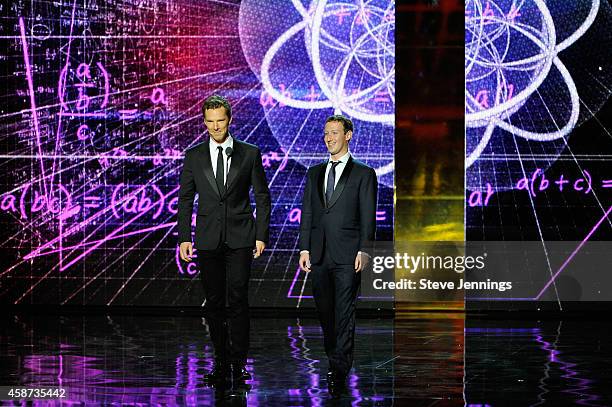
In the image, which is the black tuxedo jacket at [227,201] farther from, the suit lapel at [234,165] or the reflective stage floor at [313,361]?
the reflective stage floor at [313,361]

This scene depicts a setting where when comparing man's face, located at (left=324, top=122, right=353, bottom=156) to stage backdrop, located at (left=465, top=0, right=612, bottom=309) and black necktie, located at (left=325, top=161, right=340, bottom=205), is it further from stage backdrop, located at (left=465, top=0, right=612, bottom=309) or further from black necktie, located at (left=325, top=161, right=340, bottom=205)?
stage backdrop, located at (left=465, top=0, right=612, bottom=309)

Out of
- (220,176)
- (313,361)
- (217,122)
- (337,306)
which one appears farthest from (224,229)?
(313,361)

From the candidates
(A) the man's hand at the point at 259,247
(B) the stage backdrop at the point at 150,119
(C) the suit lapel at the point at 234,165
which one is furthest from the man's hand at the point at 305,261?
(B) the stage backdrop at the point at 150,119

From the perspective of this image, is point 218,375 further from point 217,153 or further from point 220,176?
point 217,153

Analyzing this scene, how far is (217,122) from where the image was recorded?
16.7ft

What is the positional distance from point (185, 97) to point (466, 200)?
2379mm

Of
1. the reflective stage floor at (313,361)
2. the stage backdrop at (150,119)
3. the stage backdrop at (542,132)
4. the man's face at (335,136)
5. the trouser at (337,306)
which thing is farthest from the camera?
the stage backdrop at (150,119)

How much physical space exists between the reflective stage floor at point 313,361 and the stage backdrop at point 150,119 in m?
0.48

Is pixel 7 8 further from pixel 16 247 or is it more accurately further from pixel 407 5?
pixel 407 5

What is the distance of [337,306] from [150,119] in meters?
4.01

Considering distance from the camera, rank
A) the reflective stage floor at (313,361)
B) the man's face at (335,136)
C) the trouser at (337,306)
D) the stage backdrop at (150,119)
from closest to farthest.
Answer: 1. the reflective stage floor at (313,361)
2. the trouser at (337,306)
3. the man's face at (335,136)
4. the stage backdrop at (150,119)

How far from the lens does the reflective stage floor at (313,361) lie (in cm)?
466

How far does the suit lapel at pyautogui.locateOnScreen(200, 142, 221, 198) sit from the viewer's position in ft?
16.8

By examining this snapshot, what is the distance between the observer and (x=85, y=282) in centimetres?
878
